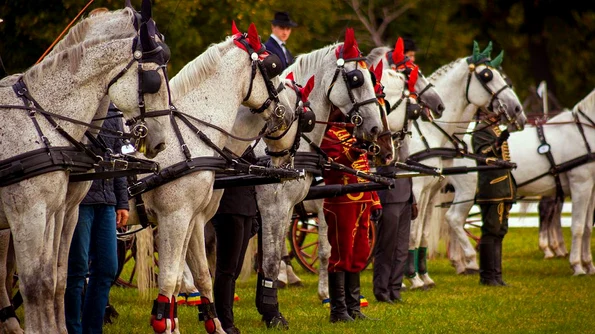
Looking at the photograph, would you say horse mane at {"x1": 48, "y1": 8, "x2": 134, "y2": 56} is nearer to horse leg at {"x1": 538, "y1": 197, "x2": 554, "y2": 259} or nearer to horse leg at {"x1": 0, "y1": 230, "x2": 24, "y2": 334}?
horse leg at {"x1": 0, "y1": 230, "x2": 24, "y2": 334}

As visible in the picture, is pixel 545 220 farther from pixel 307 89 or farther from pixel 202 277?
pixel 202 277

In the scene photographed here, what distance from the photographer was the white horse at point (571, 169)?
14.5 metres

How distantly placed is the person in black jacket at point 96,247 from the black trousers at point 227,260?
111 centimetres

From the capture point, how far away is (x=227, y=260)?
8703 millimetres

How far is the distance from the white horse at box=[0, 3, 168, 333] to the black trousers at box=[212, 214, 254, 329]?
7.10 feet

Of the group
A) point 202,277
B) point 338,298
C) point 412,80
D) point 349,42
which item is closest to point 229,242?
point 202,277

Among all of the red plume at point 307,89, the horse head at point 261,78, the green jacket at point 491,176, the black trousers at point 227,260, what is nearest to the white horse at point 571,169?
the green jacket at point 491,176

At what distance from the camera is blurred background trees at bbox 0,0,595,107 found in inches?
464

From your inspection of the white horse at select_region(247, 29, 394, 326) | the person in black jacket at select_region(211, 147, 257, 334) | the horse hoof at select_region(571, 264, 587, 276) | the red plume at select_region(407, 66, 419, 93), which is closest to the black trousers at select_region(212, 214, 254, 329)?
the person in black jacket at select_region(211, 147, 257, 334)

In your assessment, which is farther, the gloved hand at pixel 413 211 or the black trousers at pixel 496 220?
the black trousers at pixel 496 220

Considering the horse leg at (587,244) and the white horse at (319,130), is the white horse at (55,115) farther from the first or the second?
the horse leg at (587,244)

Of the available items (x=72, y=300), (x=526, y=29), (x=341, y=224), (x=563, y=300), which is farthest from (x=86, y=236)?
(x=526, y=29)

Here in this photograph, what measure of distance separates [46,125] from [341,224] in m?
3.49

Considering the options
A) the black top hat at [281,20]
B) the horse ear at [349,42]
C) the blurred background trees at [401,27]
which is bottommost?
the horse ear at [349,42]
